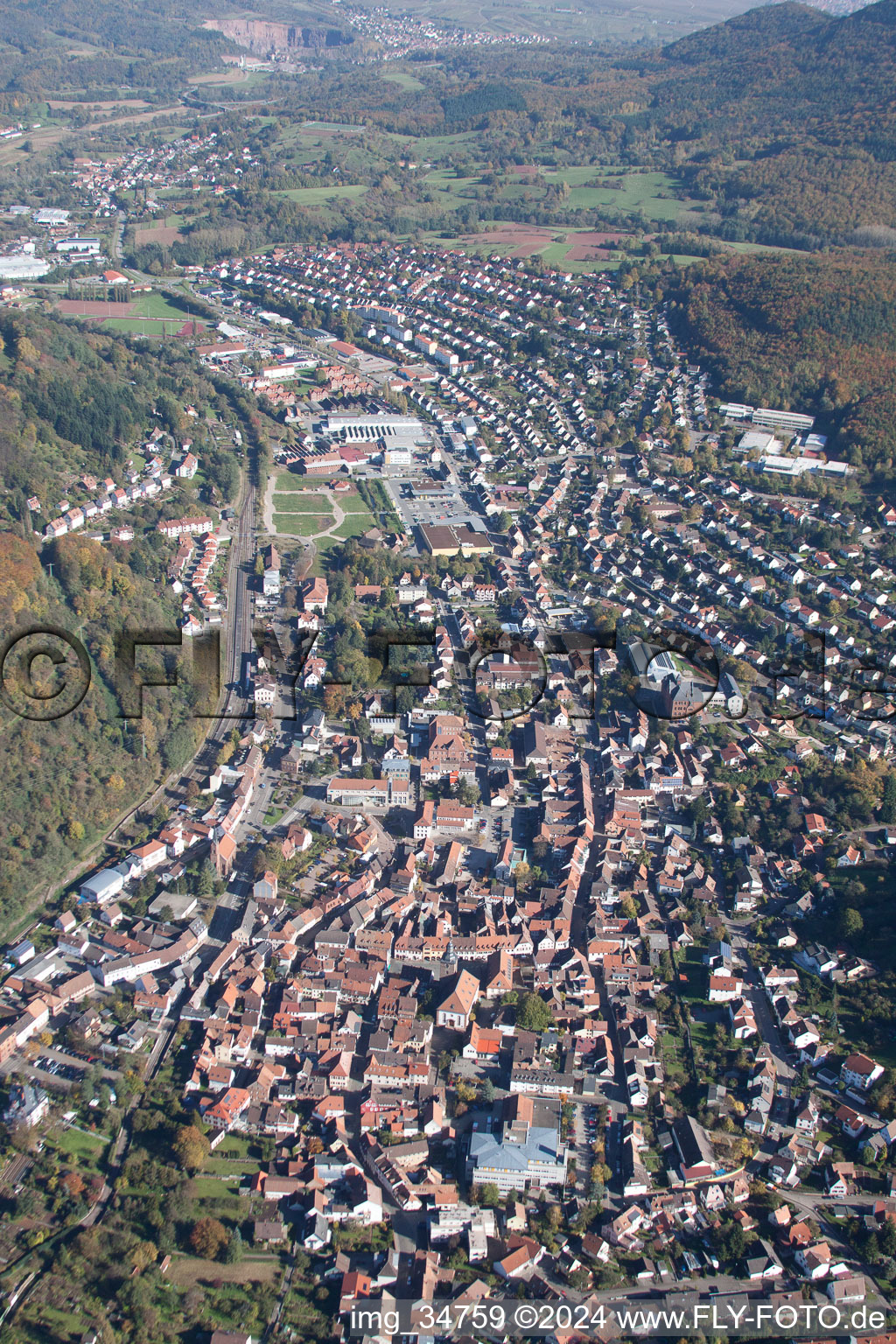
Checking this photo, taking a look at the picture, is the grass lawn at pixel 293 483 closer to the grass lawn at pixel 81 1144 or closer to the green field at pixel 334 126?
the grass lawn at pixel 81 1144

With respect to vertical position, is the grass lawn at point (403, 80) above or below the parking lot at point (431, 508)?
above

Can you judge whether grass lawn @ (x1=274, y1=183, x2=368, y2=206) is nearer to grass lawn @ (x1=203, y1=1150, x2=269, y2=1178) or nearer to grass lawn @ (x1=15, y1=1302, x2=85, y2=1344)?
grass lawn @ (x1=203, y1=1150, x2=269, y2=1178)

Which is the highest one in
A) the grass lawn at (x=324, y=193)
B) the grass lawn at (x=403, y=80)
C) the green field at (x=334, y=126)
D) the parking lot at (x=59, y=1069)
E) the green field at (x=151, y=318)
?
the grass lawn at (x=403, y=80)

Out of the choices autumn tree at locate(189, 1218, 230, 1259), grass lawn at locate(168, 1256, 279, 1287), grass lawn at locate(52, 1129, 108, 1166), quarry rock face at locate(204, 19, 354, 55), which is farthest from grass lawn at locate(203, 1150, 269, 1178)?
quarry rock face at locate(204, 19, 354, 55)

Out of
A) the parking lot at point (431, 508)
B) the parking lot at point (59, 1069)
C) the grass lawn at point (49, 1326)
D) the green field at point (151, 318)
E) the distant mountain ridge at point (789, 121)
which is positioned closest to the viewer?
the grass lawn at point (49, 1326)

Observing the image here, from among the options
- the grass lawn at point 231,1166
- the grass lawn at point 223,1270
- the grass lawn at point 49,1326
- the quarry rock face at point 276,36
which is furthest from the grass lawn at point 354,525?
the quarry rock face at point 276,36

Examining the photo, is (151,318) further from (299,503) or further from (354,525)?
(354,525)

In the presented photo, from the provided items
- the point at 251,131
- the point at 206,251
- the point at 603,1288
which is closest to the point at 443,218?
the point at 206,251
